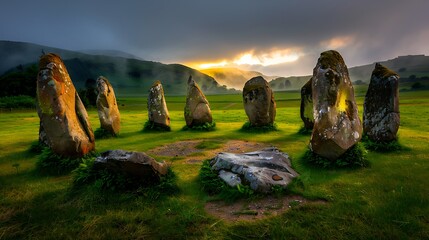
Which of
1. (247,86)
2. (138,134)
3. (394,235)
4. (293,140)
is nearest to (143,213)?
(394,235)

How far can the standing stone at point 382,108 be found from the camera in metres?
13.5

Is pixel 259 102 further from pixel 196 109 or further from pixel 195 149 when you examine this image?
pixel 195 149

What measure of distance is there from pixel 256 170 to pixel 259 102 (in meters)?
12.7

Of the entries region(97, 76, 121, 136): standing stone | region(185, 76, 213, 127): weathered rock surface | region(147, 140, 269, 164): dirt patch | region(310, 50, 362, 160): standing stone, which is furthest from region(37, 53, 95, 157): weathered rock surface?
region(185, 76, 213, 127): weathered rock surface

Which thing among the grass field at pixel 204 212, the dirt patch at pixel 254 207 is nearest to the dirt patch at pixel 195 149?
the grass field at pixel 204 212

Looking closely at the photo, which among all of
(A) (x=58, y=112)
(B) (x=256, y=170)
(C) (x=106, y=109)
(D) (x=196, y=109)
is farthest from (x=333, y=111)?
(C) (x=106, y=109)

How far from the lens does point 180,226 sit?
6.60 m

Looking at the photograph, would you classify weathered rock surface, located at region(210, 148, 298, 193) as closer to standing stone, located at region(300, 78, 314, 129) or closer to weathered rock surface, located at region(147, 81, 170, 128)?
standing stone, located at region(300, 78, 314, 129)

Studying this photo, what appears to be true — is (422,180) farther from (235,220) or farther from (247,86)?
(247,86)

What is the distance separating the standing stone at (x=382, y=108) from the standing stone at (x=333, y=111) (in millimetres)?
2804

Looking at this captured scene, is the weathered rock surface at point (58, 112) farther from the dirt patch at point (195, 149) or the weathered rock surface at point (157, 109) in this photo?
the weathered rock surface at point (157, 109)

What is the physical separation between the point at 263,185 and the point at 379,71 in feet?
33.5

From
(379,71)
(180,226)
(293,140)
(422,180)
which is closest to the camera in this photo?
(180,226)

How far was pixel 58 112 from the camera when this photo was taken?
11.3 meters
